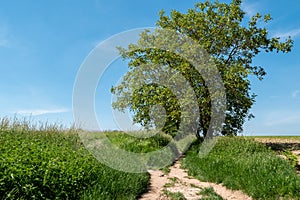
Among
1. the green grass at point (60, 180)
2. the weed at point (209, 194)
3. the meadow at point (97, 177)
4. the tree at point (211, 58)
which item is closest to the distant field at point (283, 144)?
the tree at point (211, 58)

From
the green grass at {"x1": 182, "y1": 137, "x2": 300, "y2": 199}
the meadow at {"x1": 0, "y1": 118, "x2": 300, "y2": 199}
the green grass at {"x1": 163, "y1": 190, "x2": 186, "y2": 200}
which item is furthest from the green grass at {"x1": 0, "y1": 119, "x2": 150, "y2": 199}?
the green grass at {"x1": 182, "y1": 137, "x2": 300, "y2": 199}

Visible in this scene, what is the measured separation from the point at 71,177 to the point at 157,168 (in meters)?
6.89

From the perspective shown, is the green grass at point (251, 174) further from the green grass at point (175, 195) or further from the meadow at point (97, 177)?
the green grass at point (175, 195)

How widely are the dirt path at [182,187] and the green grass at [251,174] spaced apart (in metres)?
0.25

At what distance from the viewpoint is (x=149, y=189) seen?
988 centimetres

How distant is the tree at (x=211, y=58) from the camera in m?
19.6

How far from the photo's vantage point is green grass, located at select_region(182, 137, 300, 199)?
821 cm

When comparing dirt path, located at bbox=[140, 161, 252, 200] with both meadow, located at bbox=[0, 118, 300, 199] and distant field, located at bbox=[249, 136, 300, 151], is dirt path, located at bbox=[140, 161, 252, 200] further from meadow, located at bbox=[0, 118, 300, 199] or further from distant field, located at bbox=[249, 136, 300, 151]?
distant field, located at bbox=[249, 136, 300, 151]

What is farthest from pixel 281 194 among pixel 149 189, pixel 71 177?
pixel 71 177

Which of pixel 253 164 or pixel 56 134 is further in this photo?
pixel 56 134

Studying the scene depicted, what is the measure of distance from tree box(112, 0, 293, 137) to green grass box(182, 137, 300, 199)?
5.36m

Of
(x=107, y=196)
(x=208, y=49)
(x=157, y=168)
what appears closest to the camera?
(x=107, y=196)

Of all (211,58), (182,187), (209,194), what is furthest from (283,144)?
(209,194)

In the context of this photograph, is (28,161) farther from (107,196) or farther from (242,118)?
(242,118)
